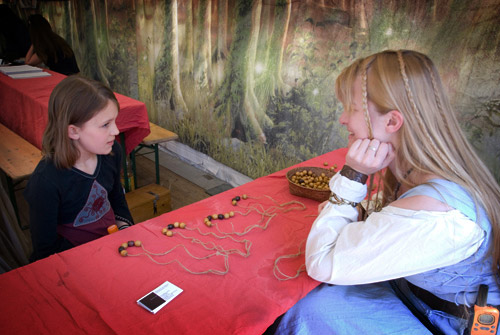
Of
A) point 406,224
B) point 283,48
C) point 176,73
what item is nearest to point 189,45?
point 176,73

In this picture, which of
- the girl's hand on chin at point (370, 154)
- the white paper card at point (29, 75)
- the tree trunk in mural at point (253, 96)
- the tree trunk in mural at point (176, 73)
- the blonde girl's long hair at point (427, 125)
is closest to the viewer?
the blonde girl's long hair at point (427, 125)

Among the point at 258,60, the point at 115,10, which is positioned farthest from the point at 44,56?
the point at 258,60

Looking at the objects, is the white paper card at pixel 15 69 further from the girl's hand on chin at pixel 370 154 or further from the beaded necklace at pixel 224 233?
the girl's hand on chin at pixel 370 154

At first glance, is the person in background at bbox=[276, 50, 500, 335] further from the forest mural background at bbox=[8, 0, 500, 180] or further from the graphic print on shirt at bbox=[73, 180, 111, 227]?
the forest mural background at bbox=[8, 0, 500, 180]

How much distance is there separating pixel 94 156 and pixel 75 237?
0.46m

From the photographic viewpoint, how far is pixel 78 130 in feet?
5.79

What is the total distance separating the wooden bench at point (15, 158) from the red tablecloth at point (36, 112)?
0.12 metres

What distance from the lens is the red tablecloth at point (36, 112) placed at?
3311mm

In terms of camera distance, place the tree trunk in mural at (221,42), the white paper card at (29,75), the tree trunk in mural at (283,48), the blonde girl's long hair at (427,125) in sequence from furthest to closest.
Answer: the white paper card at (29,75), the tree trunk in mural at (221,42), the tree trunk in mural at (283,48), the blonde girl's long hair at (427,125)

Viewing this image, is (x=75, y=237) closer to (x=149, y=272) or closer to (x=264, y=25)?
(x=149, y=272)

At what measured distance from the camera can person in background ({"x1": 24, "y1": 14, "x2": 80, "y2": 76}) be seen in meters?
4.90

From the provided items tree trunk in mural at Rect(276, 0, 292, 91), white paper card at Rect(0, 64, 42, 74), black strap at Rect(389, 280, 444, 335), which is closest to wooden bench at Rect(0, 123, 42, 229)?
white paper card at Rect(0, 64, 42, 74)

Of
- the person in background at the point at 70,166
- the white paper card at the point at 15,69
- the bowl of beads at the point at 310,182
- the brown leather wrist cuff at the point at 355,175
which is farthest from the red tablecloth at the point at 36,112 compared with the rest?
the brown leather wrist cuff at the point at 355,175

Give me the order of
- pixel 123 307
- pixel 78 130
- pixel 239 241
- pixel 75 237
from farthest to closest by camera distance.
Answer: pixel 75 237 → pixel 78 130 → pixel 239 241 → pixel 123 307
